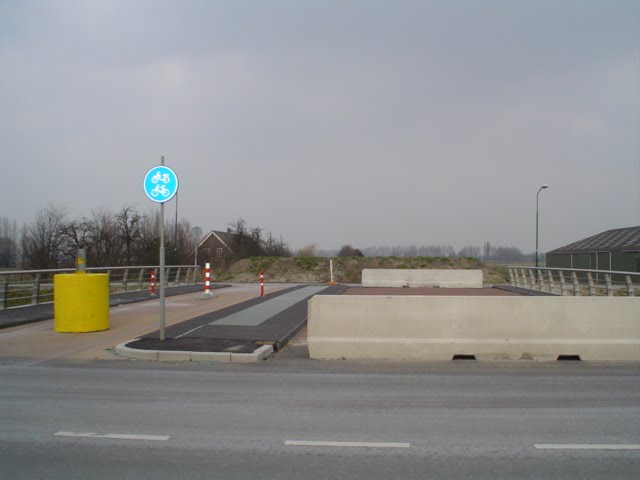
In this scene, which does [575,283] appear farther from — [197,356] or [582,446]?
[582,446]

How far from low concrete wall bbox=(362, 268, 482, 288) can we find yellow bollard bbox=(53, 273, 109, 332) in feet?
70.7

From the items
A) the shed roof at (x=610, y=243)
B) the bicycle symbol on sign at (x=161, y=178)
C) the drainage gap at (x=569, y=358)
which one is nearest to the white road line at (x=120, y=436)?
the bicycle symbol on sign at (x=161, y=178)

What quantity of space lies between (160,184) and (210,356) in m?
3.70

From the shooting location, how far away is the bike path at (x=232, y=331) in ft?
33.0

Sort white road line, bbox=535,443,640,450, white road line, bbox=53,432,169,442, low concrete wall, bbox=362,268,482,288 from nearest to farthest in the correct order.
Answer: white road line, bbox=535,443,640,450
white road line, bbox=53,432,169,442
low concrete wall, bbox=362,268,482,288

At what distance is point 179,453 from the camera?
4824 mm

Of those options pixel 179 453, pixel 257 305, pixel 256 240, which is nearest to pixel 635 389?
pixel 179 453

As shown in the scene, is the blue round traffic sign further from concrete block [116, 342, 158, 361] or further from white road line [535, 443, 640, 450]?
white road line [535, 443, 640, 450]

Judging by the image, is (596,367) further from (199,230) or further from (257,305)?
(199,230)

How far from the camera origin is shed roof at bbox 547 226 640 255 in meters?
42.7

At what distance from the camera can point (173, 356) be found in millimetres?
9430

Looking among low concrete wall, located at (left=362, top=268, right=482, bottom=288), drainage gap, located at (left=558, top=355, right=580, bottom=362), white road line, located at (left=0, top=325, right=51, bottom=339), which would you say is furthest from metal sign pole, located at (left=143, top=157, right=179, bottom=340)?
low concrete wall, located at (left=362, top=268, right=482, bottom=288)

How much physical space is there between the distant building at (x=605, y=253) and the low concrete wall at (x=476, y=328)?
1344 inches

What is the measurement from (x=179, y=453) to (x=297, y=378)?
3.37m
